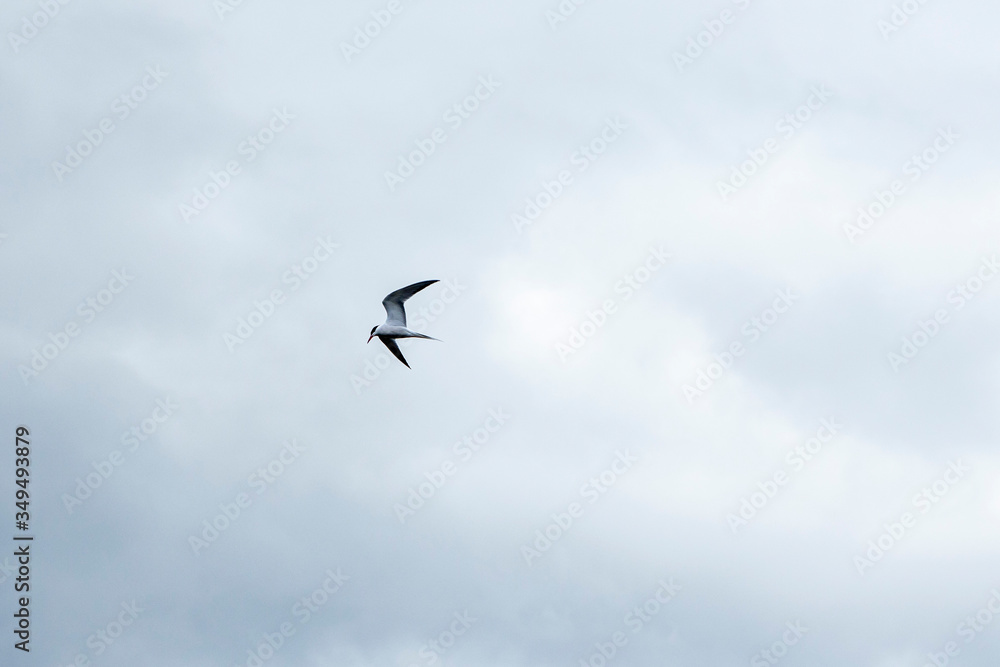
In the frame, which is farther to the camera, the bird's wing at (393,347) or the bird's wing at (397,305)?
the bird's wing at (393,347)

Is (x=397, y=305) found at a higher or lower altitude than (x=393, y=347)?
higher

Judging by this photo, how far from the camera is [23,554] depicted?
58000 mm

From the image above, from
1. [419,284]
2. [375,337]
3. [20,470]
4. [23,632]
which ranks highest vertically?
[419,284]

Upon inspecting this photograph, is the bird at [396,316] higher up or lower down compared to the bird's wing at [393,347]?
higher up

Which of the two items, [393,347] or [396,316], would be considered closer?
[396,316]

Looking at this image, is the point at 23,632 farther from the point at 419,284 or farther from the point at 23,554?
the point at 419,284

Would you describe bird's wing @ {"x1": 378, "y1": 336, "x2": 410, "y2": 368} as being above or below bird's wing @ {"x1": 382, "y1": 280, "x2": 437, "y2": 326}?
below

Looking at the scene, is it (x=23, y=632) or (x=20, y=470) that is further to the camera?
(x=20, y=470)

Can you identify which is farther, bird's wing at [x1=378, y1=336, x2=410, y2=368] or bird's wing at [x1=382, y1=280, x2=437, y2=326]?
bird's wing at [x1=378, y1=336, x2=410, y2=368]

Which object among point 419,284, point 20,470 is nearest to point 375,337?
point 419,284

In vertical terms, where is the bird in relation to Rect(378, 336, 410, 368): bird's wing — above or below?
above

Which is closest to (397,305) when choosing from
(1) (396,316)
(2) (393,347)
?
(1) (396,316)

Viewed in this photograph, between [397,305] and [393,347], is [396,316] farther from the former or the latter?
[393,347]

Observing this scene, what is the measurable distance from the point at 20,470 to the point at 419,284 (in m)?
34.1
